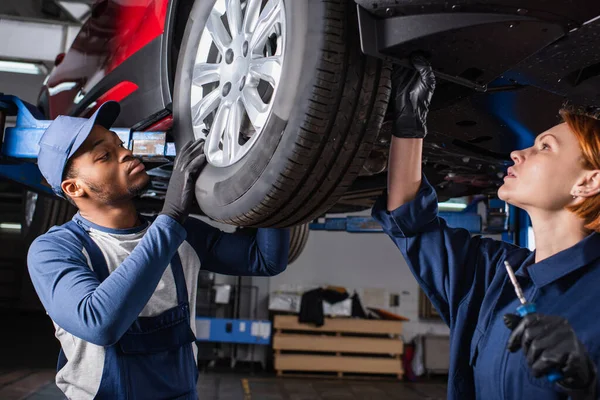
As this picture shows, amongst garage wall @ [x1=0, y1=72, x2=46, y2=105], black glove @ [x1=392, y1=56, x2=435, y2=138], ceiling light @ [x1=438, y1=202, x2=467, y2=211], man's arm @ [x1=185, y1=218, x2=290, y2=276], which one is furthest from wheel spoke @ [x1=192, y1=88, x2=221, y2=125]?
garage wall @ [x1=0, y1=72, x2=46, y2=105]

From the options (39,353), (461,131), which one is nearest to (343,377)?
(39,353)

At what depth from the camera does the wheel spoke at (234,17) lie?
60.1 inches

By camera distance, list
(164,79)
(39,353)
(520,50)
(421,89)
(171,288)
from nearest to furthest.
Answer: (520,50)
(421,89)
(171,288)
(164,79)
(39,353)

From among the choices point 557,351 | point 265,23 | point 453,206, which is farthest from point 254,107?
point 453,206

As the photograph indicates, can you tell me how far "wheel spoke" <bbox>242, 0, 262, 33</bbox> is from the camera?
4.82 feet

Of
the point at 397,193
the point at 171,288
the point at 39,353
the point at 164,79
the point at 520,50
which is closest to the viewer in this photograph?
the point at 520,50

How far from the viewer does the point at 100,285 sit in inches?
51.5

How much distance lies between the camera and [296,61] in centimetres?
123

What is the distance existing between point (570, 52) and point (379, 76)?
0.42 metres

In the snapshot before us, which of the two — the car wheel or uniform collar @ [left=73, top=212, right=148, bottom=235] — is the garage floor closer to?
uniform collar @ [left=73, top=212, right=148, bottom=235]

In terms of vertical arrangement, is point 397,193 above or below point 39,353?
above

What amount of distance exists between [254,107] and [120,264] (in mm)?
524

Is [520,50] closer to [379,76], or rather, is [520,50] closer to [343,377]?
[379,76]

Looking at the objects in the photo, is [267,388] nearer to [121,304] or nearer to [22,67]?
[22,67]
